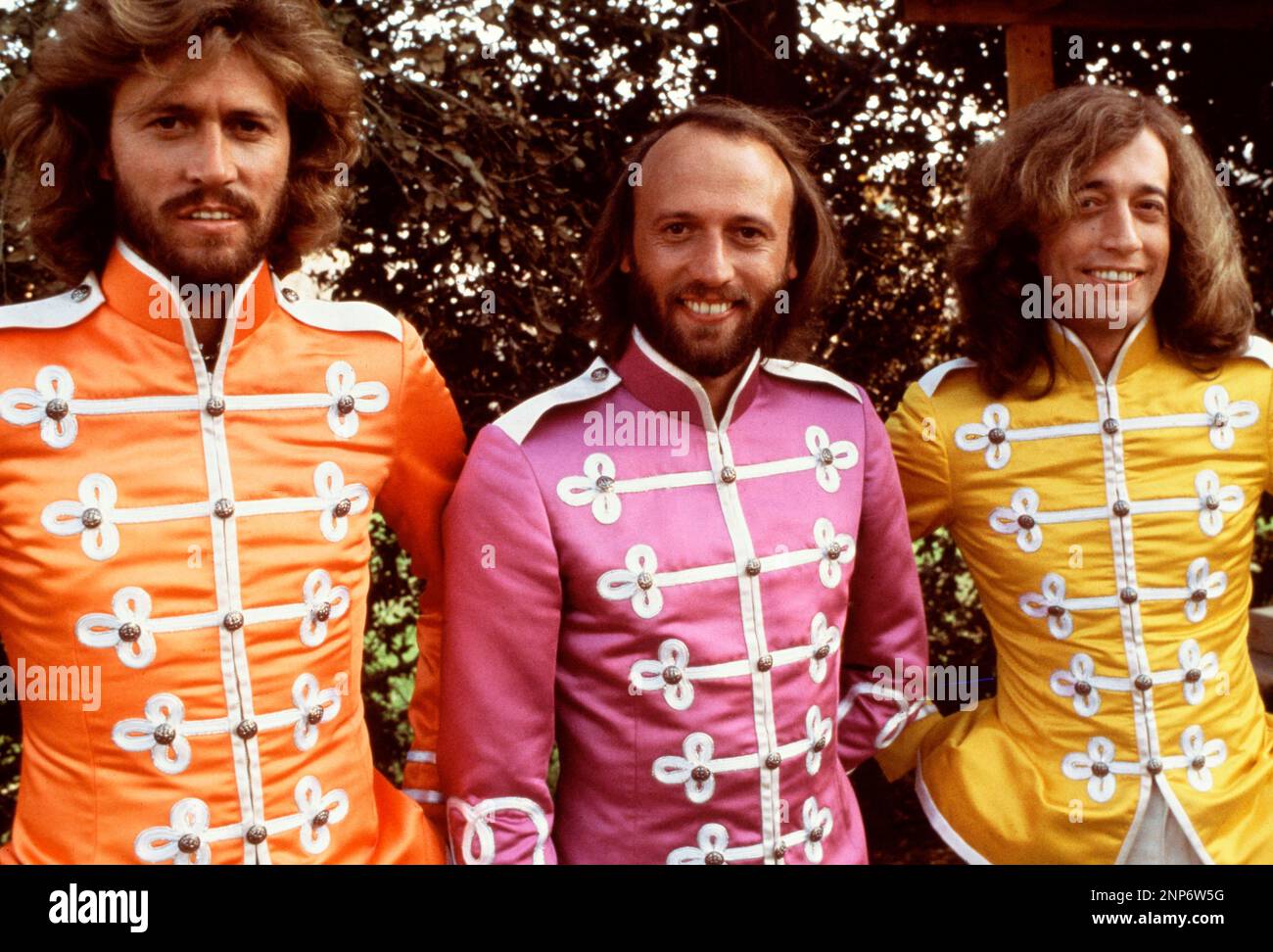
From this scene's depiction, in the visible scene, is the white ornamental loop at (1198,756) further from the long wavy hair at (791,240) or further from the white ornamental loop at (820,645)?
the long wavy hair at (791,240)

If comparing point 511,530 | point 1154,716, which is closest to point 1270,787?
point 1154,716

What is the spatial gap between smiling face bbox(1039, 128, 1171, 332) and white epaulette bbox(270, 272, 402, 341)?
5.07 feet

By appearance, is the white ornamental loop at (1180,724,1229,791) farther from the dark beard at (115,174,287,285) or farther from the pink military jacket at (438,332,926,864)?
the dark beard at (115,174,287,285)

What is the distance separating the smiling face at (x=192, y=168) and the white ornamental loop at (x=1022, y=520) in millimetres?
1733

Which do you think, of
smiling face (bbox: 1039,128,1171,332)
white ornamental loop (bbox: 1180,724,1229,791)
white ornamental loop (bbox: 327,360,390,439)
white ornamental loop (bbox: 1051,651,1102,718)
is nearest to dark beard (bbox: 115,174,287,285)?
white ornamental loop (bbox: 327,360,390,439)

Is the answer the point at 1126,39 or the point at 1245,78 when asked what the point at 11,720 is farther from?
the point at 1245,78

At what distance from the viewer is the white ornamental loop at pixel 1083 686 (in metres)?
2.76

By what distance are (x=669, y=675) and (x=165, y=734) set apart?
0.91 metres

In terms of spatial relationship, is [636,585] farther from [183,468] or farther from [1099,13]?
[1099,13]

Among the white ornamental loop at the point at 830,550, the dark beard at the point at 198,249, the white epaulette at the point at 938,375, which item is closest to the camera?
the dark beard at the point at 198,249

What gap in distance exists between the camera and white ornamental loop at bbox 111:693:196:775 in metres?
2.10

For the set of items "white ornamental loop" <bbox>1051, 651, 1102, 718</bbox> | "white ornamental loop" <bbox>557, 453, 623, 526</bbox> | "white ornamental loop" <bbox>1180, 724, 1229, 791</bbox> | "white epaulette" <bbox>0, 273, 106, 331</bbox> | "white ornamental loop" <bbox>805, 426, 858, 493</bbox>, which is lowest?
"white ornamental loop" <bbox>1180, 724, 1229, 791</bbox>

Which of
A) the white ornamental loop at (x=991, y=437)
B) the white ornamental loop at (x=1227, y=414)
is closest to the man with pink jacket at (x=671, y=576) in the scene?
the white ornamental loop at (x=991, y=437)

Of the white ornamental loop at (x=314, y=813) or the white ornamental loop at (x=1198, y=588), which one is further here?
the white ornamental loop at (x=1198, y=588)
